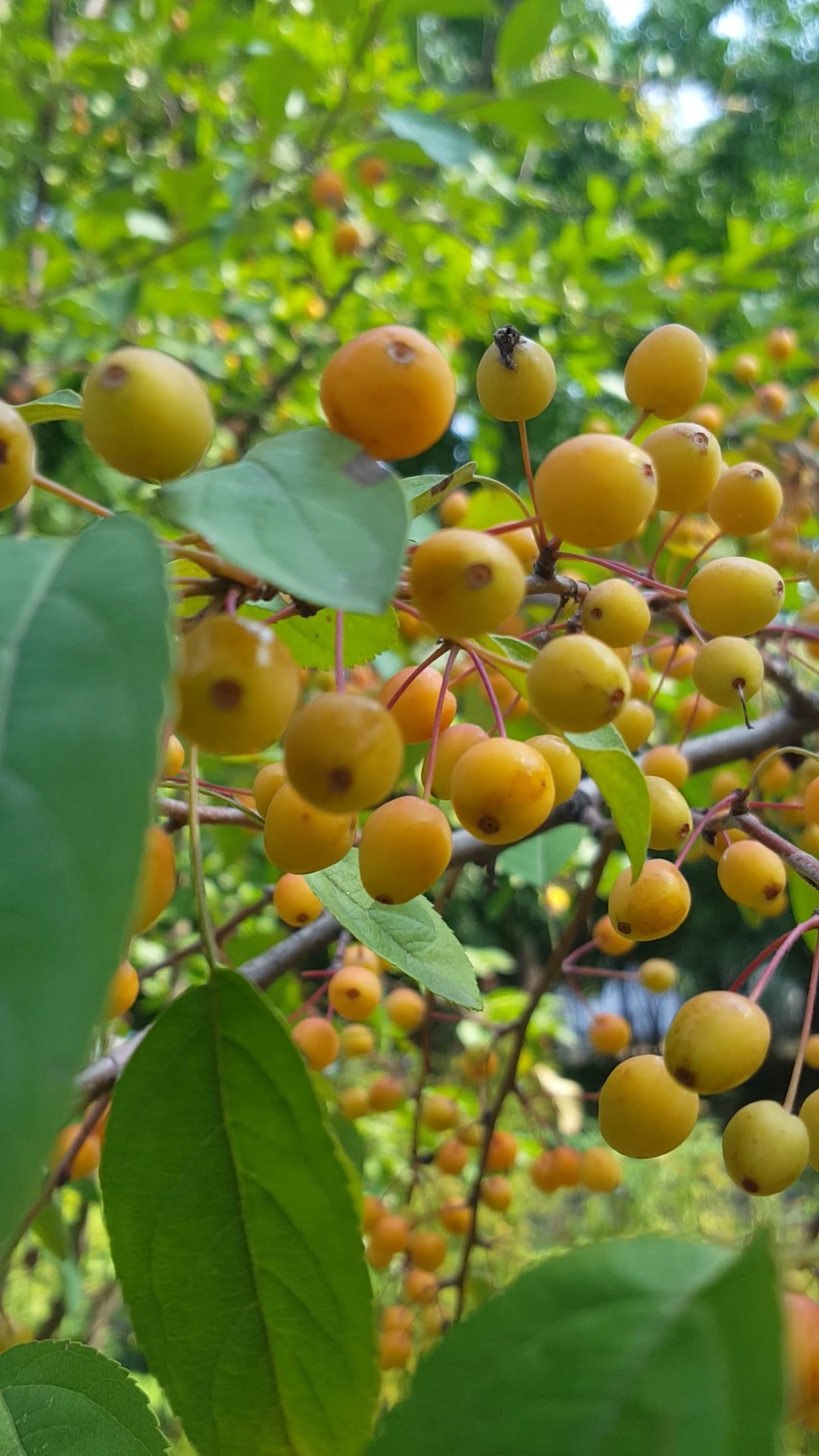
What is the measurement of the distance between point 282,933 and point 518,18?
181cm

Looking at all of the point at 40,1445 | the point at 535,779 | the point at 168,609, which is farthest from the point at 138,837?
the point at 40,1445

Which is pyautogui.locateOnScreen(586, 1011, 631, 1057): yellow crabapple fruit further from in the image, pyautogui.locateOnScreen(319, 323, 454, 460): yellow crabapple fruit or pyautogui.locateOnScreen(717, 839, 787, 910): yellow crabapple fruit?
pyautogui.locateOnScreen(319, 323, 454, 460): yellow crabapple fruit

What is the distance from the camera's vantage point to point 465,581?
1.60 ft

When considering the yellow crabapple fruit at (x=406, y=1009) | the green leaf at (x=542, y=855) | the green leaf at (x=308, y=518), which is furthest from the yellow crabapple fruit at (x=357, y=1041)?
the green leaf at (x=308, y=518)

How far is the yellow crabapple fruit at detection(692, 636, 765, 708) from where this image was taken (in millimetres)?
749

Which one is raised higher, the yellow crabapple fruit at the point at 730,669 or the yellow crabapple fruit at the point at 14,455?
the yellow crabapple fruit at the point at 14,455

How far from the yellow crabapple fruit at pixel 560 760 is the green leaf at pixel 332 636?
0.42 feet

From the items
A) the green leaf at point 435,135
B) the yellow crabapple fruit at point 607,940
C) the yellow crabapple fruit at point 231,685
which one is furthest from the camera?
the green leaf at point 435,135

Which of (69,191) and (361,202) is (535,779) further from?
(69,191)

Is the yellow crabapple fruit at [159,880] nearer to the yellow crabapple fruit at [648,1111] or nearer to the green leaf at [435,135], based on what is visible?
the yellow crabapple fruit at [648,1111]

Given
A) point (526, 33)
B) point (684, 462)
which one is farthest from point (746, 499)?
point (526, 33)

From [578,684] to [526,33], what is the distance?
1.96 m

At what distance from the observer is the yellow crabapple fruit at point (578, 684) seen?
525 millimetres

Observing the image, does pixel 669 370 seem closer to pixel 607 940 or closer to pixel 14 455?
pixel 14 455
